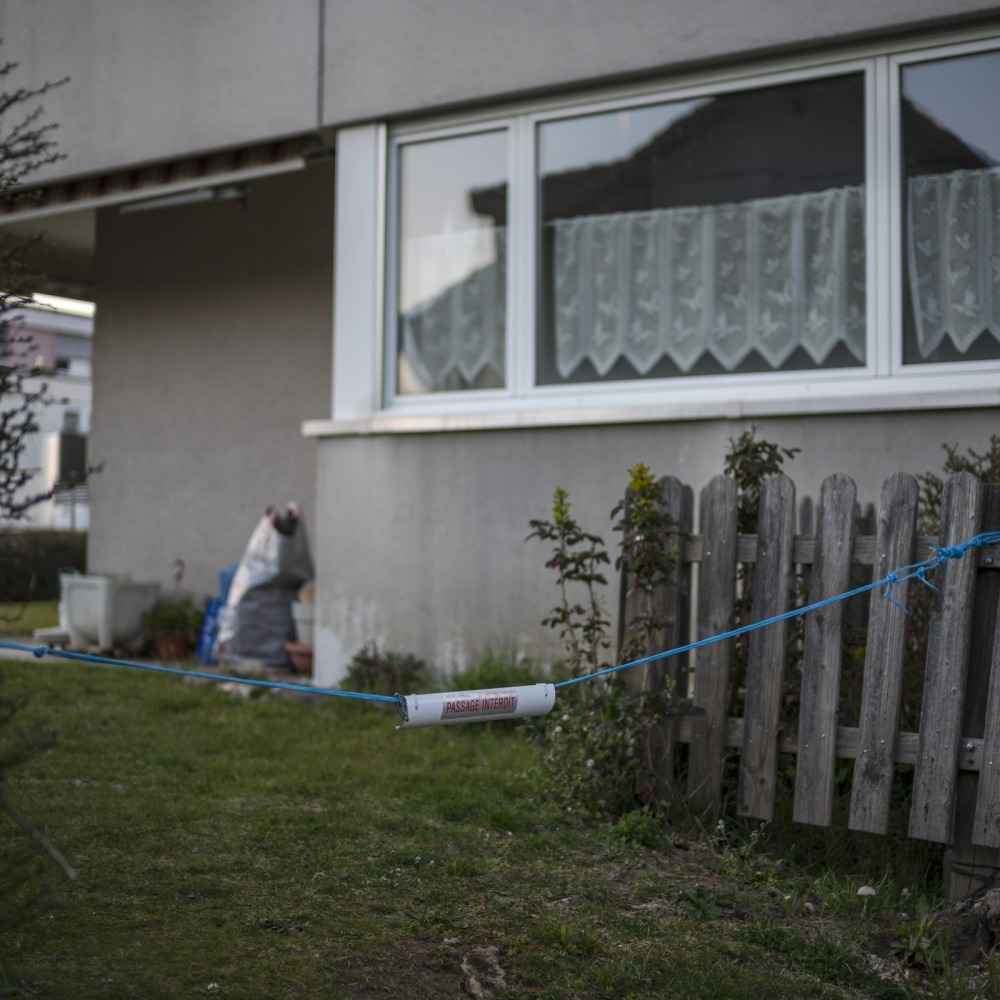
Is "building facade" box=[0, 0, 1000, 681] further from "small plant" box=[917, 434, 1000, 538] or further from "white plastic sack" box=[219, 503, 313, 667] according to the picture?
"white plastic sack" box=[219, 503, 313, 667]

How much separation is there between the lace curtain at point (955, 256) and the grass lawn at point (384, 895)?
2.63 meters

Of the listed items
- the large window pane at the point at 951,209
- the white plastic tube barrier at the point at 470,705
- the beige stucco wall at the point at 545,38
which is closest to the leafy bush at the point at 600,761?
the white plastic tube barrier at the point at 470,705

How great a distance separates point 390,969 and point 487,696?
2.51ft

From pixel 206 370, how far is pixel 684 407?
5005 mm

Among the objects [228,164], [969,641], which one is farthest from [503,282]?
[969,641]

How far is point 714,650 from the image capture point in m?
4.22

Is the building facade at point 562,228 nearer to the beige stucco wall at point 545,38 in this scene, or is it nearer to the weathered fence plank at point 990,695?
the beige stucco wall at point 545,38

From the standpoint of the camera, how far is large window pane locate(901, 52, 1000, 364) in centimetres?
498

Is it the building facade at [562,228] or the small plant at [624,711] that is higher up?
the building facade at [562,228]

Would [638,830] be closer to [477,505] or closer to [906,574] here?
[906,574]

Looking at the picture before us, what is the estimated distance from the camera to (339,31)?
649cm

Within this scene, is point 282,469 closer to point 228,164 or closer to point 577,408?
point 228,164

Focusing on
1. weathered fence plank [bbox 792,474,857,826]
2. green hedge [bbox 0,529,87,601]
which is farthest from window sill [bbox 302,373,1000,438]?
green hedge [bbox 0,529,87,601]

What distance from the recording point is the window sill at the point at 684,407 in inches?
193
